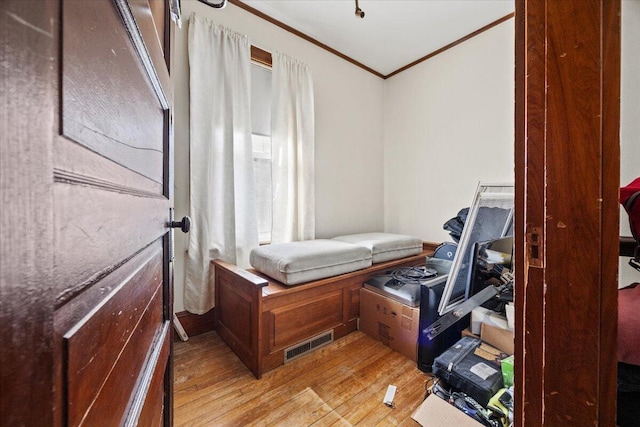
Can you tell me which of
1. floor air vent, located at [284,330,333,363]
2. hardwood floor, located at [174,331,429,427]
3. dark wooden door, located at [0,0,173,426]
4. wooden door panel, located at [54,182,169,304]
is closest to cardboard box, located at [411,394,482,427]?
hardwood floor, located at [174,331,429,427]

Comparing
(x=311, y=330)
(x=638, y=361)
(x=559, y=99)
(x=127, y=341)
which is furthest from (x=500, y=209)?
(x=127, y=341)

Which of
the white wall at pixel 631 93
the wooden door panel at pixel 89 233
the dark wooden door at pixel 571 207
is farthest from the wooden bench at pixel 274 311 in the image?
the white wall at pixel 631 93

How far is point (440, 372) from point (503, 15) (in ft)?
9.08

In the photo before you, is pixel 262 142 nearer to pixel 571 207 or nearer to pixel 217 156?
pixel 217 156

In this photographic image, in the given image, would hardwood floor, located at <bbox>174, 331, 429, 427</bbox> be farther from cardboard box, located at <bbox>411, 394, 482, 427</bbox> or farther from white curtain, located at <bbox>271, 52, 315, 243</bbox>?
white curtain, located at <bbox>271, 52, 315, 243</bbox>

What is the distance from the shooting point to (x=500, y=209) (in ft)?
3.97

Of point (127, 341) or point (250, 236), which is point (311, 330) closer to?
point (250, 236)

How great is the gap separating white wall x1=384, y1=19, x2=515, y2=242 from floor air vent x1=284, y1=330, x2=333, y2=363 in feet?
5.25

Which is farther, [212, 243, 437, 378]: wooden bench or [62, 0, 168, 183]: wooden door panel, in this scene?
[212, 243, 437, 378]: wooden bench

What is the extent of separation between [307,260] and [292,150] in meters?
1.11

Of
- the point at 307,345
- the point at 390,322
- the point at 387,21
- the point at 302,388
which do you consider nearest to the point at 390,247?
the point at 390,322

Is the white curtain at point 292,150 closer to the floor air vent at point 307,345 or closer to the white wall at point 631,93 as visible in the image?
the floor air vent at point 307,345

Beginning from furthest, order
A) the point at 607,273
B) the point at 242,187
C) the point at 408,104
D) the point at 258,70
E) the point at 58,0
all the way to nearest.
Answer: the point at 408,104 < the point at 258,70 < the point at 242,187 < the point at 607,273 < the point at 58,0

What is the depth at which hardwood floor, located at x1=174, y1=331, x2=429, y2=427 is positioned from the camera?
1.18 meters
